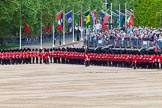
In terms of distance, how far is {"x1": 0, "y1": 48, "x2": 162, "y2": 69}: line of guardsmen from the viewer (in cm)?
4563

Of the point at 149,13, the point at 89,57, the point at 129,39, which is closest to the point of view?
the point at 89,57

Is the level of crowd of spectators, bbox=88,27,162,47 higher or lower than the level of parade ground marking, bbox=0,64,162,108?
higher

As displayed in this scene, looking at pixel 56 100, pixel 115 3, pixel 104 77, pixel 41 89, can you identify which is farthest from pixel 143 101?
pixel 115 3

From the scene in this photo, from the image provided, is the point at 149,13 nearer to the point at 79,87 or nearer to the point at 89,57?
the point at 89,57

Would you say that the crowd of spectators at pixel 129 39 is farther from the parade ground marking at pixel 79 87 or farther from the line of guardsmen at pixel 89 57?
the parade ground marking at pixel 79 87

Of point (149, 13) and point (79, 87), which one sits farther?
point (149, 13)

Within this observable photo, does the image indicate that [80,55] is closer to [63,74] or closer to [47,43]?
[63,74]

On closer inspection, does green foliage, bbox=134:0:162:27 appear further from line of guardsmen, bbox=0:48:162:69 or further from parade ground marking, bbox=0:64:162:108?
parade ground marking, bbox=0:64:162:108

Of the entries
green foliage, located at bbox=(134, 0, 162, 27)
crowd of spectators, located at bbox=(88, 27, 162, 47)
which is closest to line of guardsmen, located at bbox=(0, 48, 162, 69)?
crowd of spectators, located at bbox=(88, 27, 162, 47)

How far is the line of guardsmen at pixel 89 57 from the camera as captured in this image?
4563cm

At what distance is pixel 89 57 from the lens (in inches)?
1940

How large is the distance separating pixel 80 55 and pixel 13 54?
5163 millimetres

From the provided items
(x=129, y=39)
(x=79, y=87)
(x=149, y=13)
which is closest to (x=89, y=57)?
(x=129, y=39)

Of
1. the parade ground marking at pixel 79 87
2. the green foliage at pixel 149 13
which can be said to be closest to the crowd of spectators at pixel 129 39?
the parade ground marking at pixel 79 87
